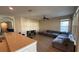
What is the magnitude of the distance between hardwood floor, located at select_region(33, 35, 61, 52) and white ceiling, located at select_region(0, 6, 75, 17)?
42 centimetres

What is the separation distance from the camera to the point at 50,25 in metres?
1.38

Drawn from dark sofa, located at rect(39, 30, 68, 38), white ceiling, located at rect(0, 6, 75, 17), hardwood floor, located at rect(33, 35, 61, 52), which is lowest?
hardwood floor, located at rect(33, 35, 61, 52)

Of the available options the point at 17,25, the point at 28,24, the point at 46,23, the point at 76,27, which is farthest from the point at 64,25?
the point at 17,25

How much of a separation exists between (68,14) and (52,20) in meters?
0.29

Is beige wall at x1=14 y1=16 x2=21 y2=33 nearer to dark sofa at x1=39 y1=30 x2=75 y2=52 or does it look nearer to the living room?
the living room

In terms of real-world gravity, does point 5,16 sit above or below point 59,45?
above

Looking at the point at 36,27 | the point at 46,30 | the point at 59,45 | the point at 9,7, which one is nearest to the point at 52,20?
the point at 46,30

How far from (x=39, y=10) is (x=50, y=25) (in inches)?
13.9

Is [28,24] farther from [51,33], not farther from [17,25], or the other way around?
[51,33]

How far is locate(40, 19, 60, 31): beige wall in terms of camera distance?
1.35m

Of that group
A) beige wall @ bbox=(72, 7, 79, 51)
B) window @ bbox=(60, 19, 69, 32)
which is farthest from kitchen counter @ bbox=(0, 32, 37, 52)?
beige wall @ bbox=(72, 7, 79, 51)
